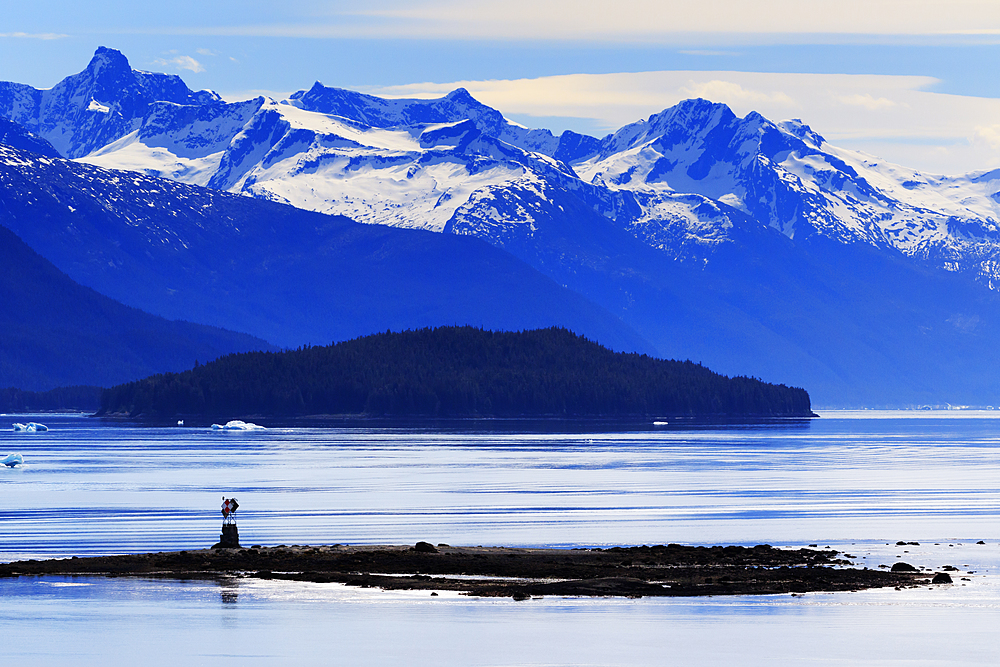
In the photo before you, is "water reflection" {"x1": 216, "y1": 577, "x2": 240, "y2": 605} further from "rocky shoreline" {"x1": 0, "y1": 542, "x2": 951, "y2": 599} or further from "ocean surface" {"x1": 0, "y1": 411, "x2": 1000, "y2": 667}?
"rocky shoreline" {"x1": 0, "y1": 542, "x2": 951, "y2": 599}

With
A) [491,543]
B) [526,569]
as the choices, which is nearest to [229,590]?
[526,569]

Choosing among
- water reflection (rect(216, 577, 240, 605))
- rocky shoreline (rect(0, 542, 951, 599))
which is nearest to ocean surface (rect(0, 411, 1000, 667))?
water reflection (rect(216, 577, 240, 605))

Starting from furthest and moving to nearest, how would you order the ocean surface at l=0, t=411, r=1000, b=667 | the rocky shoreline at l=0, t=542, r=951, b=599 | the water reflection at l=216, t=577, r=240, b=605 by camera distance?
the rocky shoreline at l=0, t=542, r=951, b=599 < the water reflection at l=216, t=577, r=240, b=605 < the ocean surface at l=0, t=411, r=1000, b=667

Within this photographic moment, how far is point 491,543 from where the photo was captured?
281ft

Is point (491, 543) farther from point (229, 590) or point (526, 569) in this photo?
point (229, 590)

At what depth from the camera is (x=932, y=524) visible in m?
98.9

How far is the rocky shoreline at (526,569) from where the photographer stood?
67.3 metres

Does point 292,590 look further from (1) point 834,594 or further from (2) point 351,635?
(1) point 834,594

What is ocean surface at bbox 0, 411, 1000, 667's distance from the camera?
53.3 metres

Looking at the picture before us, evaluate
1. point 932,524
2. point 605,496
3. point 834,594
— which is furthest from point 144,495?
point 834,594

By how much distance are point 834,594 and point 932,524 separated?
35770 mm

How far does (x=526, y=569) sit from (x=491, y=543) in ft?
44.2

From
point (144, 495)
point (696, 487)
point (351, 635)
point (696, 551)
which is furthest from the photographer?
point (696, 487)

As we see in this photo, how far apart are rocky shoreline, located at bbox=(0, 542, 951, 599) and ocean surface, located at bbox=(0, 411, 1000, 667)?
78.1 inches
